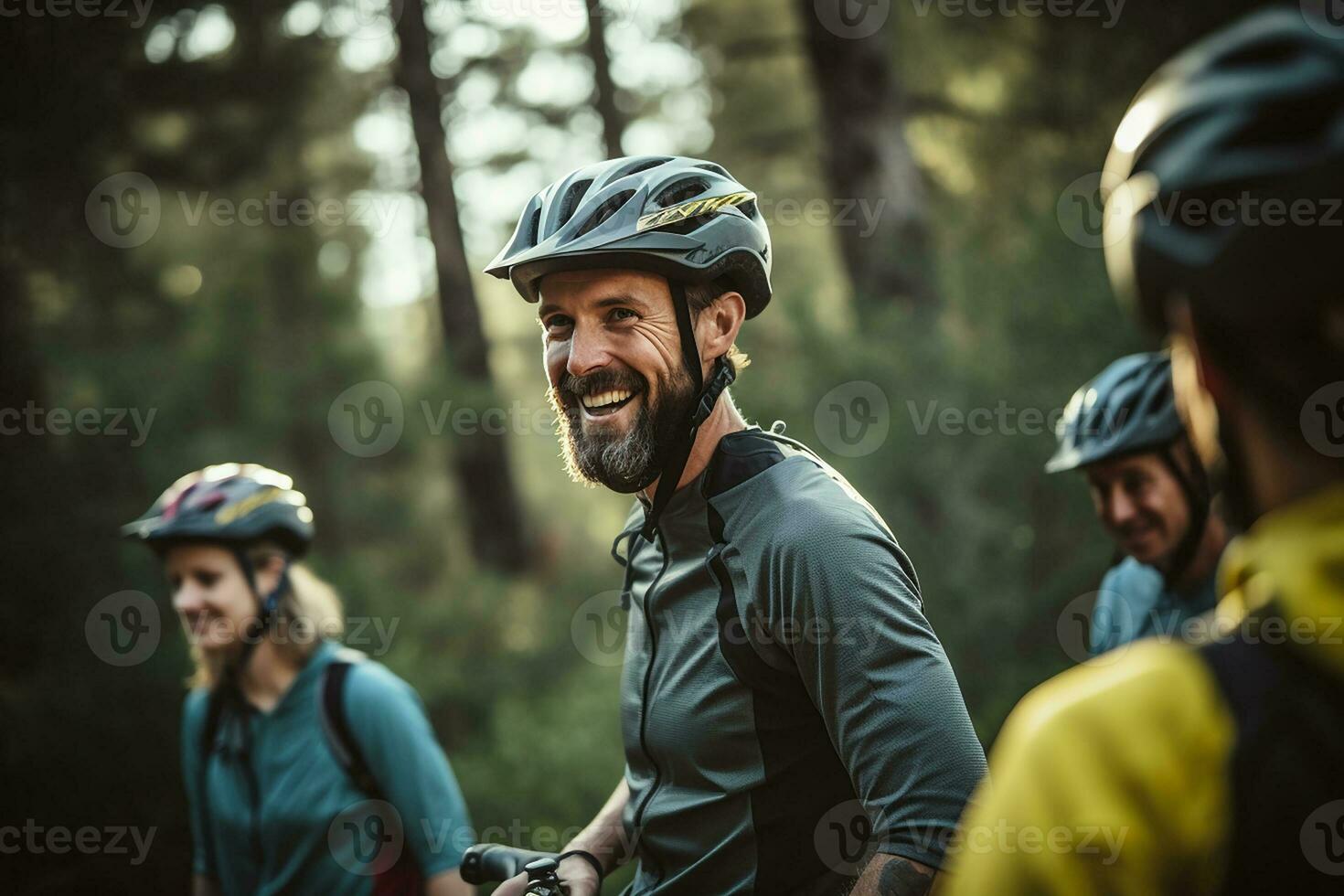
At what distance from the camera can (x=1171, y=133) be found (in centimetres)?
138

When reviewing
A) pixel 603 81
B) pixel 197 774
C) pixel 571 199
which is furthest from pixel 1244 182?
pixel 603 81

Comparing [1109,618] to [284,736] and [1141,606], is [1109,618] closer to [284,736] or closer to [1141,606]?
[1141,606]

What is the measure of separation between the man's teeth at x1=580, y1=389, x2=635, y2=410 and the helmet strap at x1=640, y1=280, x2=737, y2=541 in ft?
0.69

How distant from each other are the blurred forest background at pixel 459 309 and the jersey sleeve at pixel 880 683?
6.31 metres

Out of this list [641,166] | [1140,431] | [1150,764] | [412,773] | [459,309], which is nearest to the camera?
[1150,764]

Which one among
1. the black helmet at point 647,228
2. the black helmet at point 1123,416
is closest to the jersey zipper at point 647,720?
the black helmet at point 647,228

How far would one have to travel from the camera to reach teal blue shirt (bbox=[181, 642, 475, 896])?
4035 millimetres

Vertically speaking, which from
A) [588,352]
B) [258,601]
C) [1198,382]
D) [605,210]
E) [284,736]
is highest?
[605,210]

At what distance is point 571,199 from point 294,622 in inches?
97.9

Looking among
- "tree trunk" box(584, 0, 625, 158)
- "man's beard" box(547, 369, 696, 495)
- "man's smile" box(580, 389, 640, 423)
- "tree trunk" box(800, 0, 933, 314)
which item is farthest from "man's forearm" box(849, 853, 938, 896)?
"tree trunk" box(584, 0, 625, 158)

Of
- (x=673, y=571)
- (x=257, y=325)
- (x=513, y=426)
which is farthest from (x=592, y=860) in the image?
(x=513, y=426)

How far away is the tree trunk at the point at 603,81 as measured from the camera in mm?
14938

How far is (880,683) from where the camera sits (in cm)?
235

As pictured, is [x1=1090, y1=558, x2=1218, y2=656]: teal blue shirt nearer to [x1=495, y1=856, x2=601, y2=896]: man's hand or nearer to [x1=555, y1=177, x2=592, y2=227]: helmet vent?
[x1=495, y1=856, x2=601, y2=896]: man's hand
